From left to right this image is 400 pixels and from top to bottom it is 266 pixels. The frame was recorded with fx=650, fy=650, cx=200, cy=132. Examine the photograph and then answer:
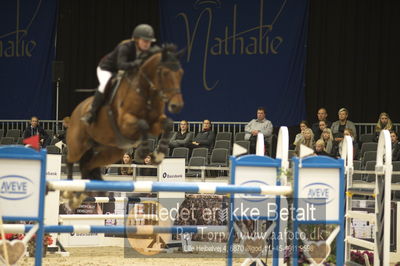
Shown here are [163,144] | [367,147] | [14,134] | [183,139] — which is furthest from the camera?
[14,134]

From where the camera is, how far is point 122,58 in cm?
542

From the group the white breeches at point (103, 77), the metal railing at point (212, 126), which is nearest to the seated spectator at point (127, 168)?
the metal railing at point (212, 126)

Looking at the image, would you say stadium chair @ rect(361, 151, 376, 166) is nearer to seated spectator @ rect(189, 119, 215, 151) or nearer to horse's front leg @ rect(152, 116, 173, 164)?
seated spectator @ rect(189, 119, 215, 151)

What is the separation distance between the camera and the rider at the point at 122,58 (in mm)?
5414

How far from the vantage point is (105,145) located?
228 inches

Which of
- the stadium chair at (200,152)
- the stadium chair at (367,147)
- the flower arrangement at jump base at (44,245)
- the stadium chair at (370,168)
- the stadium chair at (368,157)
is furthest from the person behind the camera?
the stadium chair at (200,152)

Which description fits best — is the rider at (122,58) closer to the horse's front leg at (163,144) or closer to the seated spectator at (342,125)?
the horse's front leg at (163,144)

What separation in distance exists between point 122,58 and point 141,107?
45 centimetres

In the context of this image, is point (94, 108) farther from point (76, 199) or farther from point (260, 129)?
point (260, 129)

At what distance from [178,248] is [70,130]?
14.3 ft

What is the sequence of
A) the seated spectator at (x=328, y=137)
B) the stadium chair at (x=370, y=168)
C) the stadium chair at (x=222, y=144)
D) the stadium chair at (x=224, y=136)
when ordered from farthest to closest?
1. the stadium chair at (x=224, y=136)
2. the stadium chair at (x=222, y=144)
3. the stadium chair at (x=370, y=168)
4. the seated spectator at (x=328, y=137)

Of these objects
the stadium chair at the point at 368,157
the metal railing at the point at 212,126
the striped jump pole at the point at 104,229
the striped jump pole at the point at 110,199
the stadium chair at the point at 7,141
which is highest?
the metal railing at the point at 212,126

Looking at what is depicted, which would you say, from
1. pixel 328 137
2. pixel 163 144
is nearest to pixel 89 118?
pixel 163 144

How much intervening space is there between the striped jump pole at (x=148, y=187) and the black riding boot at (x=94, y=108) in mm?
1185
